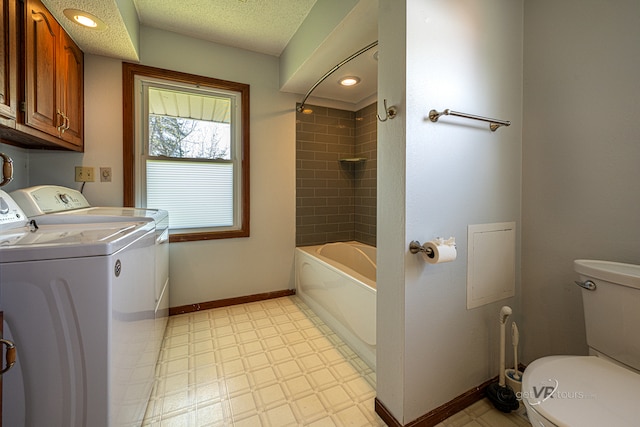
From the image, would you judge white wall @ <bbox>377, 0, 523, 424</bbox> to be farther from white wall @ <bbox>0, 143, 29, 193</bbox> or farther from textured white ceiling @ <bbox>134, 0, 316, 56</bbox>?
white wall @ <bbox>0, 143, 29, 193</bbox>

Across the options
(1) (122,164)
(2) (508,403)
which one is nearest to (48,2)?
(1) (122,164)

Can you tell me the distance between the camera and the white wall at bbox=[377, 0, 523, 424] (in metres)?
1.15

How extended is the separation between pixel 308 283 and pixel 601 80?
238 cm

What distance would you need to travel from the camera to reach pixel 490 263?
1415mm

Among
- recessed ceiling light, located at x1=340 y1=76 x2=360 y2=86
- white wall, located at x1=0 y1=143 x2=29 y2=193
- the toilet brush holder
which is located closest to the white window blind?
white wall, located at x1=0 y1=143 x2=29 y2=193

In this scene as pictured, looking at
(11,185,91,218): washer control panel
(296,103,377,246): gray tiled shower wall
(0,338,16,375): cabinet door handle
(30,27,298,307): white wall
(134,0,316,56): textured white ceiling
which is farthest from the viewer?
(296,103,377,246): gray tiled shower wall

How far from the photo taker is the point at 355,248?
2.82 m

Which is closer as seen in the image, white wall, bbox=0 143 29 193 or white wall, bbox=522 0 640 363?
white wall, bbox=522 0 640 363

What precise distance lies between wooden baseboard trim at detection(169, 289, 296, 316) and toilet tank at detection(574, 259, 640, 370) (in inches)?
91.0

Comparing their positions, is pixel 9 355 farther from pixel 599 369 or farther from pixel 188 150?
pixel 188 150

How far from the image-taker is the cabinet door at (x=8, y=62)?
113cm

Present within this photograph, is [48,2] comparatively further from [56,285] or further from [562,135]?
[562,135]

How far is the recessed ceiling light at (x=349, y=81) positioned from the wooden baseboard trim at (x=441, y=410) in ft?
8.17

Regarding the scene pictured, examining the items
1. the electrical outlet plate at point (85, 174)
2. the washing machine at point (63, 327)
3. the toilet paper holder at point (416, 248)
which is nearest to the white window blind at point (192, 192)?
the electrical outlet plate at point (85, 174)
